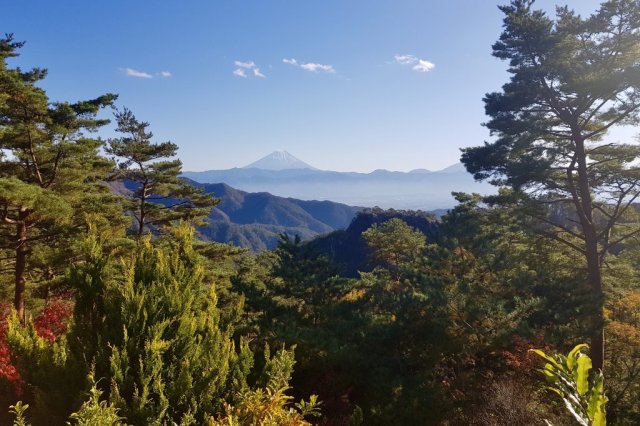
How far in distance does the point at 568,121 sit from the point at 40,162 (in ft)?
65.1

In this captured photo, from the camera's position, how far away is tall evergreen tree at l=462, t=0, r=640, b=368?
1362cm

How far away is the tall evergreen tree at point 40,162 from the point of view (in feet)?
39.5

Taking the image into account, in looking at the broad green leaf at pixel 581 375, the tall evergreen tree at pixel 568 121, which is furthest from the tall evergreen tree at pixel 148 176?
the broad green leaf at pixel 581 375

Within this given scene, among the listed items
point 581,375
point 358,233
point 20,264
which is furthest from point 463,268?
point 358,233

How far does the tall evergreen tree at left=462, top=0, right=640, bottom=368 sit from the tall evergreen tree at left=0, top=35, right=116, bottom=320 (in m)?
14.9

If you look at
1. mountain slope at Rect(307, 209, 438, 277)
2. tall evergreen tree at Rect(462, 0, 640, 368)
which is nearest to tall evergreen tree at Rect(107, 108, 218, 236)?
tall evergreen tree at Rect(462, 0, 640, 368)

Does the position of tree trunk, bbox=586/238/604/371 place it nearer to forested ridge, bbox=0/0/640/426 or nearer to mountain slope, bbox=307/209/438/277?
forested ridge, bbox=0/0/640/426

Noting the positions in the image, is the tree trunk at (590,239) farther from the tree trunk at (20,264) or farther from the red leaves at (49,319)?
the tree trunk at (20,264)

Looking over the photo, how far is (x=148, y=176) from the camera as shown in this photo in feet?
62.3

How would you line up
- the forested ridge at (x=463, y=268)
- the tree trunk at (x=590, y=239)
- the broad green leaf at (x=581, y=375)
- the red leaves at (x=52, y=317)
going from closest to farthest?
the broad green leaf at (x=581, y=375)
the forested ridge at (x=463, y=268)
the tree trunk at (x=590, y=239)
the red leaves at (x=52, y=317)

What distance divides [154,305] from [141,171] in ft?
44.0

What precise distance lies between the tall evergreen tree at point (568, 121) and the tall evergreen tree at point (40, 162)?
14.9 meters

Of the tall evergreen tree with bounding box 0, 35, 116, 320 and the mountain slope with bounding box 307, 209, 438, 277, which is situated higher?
the tall evergreen tree with bounding box 0, 35, 116, 320

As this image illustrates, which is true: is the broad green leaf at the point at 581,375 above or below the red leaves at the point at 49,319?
above
